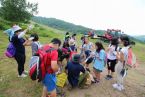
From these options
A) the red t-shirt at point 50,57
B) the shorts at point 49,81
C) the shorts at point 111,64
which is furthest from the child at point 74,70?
the red t-shirt at point 50,57

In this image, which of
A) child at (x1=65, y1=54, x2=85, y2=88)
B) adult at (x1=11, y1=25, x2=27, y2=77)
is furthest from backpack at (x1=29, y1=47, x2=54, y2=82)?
adult at (x1=11, y1=25, x2=27, y2=77)

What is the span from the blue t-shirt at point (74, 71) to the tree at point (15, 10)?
1151 inches

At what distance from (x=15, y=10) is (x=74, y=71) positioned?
29690 millimetres

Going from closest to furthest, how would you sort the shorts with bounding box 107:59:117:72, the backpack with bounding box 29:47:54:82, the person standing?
the backpack with bounding box 29:47:54:82 < the person standing < the shorts with bounding box 107:59:117:72

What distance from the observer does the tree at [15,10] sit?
35781 mm

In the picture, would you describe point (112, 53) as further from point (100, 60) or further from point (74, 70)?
point (74, 70)

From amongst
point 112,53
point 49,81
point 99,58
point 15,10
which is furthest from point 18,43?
point 15,10

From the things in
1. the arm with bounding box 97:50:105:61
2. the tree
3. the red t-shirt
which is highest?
the tree

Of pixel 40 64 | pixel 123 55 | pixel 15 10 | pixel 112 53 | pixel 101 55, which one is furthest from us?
pixel 15 10

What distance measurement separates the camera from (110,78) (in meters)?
9.98

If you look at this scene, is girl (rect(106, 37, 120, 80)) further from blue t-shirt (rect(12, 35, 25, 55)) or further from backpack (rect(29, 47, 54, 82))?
backpack (rect(29, 47, 54, 82))

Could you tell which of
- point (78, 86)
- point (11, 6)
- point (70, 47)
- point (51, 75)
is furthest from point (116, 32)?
point (51, 75)

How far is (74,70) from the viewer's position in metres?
8.20

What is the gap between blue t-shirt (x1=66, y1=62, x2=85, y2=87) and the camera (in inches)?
322
